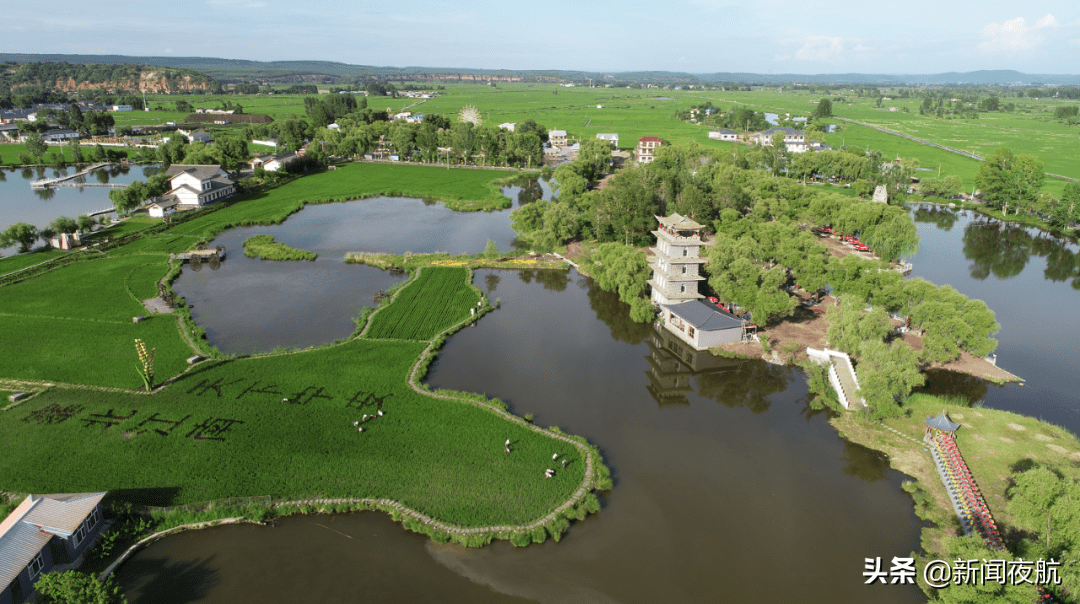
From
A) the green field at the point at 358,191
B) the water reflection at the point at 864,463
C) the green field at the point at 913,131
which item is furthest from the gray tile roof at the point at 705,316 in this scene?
the green field at the point at 913,131

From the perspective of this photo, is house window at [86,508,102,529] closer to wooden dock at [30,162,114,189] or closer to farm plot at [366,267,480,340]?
farm plot at [366,267,480,340]

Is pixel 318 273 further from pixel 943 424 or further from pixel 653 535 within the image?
pixel 943 424

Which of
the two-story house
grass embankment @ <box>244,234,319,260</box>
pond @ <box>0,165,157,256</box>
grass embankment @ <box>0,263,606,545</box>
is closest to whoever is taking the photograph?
grass embankment @ <box>0,263,606,545</box>

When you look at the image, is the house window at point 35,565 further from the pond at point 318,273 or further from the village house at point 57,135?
the village house at point 57,135

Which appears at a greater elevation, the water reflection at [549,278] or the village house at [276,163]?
the village house at [276,163]

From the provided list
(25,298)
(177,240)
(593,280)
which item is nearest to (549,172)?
(593,280)

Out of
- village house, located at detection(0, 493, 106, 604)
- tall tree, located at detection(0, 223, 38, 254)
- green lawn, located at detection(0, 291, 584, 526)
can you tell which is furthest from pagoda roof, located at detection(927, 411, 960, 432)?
tall tree, located at detection(0, 223, 38, 254)
